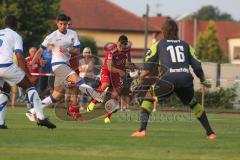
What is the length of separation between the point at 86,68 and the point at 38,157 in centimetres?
1405

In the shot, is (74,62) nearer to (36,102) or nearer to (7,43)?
(36,102)

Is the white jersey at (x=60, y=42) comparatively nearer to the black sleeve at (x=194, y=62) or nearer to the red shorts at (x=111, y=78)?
the red shorts at (x=111, y=78)

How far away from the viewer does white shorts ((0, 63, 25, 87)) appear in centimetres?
1411

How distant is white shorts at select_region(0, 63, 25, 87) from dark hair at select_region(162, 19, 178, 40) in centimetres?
278

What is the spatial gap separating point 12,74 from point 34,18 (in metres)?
38.9

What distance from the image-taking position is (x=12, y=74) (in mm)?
14156

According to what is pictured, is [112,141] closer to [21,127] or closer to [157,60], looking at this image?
[157,60]

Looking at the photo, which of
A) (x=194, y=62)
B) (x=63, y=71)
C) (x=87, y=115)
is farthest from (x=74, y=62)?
(x=194, y=62)

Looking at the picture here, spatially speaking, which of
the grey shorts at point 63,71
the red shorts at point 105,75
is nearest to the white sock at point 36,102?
the grey shorts at point 63,71

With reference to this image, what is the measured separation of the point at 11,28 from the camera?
14.2 m

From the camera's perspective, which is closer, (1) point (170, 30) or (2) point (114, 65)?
(1) point (170, 30)

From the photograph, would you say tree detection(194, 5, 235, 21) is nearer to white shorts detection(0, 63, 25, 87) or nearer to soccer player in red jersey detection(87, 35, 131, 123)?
soccer player in red jersey detection(87, 35, 131, 123)

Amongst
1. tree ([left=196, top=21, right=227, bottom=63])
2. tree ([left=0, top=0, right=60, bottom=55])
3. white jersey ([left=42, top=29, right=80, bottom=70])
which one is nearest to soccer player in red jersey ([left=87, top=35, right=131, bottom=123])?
white jersey ([left=42, top=29, right=80, bottom=70])

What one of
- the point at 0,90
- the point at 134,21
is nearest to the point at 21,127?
the point at 0,90
